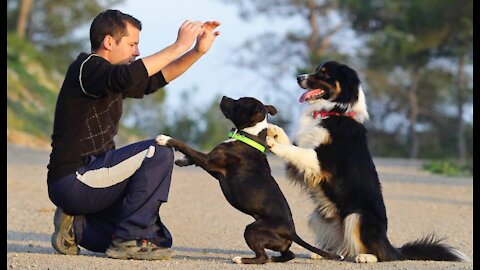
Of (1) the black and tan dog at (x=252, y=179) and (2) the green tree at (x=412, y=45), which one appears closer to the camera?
(1) the black and tan dog at (x=252, y=179)

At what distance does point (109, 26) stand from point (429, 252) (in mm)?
2995

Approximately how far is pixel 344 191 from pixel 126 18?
2064 millimetres

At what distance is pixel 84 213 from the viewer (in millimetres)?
5992

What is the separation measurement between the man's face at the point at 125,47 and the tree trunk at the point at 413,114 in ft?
97.7

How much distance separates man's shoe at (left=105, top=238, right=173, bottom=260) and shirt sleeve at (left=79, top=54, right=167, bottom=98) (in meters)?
1.03

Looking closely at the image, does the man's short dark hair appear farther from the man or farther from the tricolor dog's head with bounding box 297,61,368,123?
the tricolor dog's head with bounding box 297,61,368,123

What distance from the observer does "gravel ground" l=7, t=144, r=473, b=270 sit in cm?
596

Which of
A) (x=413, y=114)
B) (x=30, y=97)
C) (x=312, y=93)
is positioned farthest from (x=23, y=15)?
(x=312, y=93)

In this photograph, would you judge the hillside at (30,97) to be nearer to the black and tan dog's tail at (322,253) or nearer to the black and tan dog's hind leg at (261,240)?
the black and tan dog's tail at (322,253)

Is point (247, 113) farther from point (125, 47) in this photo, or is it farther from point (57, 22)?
point (57, 22)

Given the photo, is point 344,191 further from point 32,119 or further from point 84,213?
point 32,119

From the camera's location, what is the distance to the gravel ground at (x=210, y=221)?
19.6 ft

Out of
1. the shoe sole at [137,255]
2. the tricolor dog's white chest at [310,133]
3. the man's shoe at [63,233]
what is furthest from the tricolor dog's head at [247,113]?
the man's shoe at [63,233]

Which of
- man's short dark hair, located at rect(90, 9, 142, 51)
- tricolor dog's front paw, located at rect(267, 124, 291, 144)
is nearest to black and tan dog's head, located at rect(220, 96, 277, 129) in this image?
tricolor dog's front paw, located at rect(267, 124, 291, 144)
